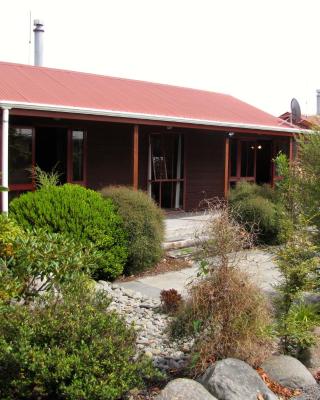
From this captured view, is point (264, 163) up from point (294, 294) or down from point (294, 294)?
up

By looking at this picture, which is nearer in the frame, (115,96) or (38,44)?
(115,96)

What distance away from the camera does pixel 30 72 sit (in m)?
14.5

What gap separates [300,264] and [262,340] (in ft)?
2.80

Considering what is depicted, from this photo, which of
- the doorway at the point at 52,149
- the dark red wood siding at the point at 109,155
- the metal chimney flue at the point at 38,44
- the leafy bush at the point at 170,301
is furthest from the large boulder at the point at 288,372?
the metal chimney flue at the point at 38,44

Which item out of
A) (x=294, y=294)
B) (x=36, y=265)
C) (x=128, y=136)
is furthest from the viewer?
(x=128, y=136)

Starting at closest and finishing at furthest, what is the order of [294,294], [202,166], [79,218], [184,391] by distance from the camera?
[184,391] → [294,294] → [79,218] → [202,166]

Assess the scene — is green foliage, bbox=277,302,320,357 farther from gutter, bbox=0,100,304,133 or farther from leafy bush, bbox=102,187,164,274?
gutter, bbox=0,100,304,133

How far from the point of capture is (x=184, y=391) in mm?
3996

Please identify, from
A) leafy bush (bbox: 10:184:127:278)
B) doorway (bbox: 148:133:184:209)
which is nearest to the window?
doorway (bbox: 148:133:184:209)

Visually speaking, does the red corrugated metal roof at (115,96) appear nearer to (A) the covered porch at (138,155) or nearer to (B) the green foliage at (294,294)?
(A) the covered porch at (138,155)

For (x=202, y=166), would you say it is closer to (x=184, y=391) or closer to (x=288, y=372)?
(x=288, y=372)

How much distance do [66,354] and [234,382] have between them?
4.35ft

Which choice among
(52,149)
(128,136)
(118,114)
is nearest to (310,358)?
(118,114)

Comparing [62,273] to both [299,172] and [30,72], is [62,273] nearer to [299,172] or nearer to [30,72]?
[299,172]
